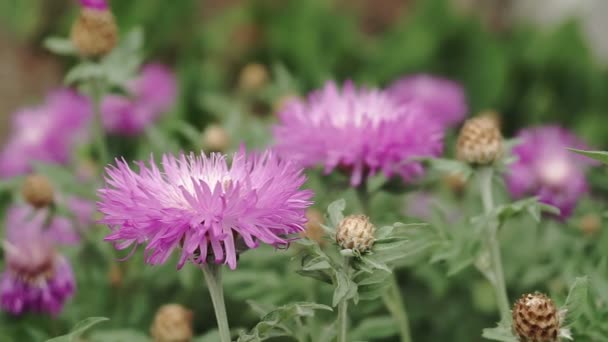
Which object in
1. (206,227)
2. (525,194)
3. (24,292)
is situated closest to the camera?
(206,227)

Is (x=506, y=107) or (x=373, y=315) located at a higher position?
→ (x=506, y=107)

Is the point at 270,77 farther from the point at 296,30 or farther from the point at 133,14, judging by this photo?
the point at 133,14

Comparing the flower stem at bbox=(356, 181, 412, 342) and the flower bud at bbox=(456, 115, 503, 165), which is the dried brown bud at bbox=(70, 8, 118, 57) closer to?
the flower stem at bbox=(356, 181, 412, 342)

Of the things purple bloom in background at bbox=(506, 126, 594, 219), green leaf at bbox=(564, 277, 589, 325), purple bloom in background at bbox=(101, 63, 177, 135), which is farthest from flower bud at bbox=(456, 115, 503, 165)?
purple bloom in background at bbox=(101, 63, 177, 135)

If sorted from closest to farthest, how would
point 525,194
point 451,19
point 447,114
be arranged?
point 525,194, point 447,114, point 451,19

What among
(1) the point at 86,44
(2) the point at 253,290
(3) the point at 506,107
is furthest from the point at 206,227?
(3) the point at 506,107

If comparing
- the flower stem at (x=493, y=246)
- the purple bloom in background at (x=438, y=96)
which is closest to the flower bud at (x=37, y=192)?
the flower stem at (x=493, y=246)

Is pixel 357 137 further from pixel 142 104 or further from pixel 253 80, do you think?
pixel 142 104
